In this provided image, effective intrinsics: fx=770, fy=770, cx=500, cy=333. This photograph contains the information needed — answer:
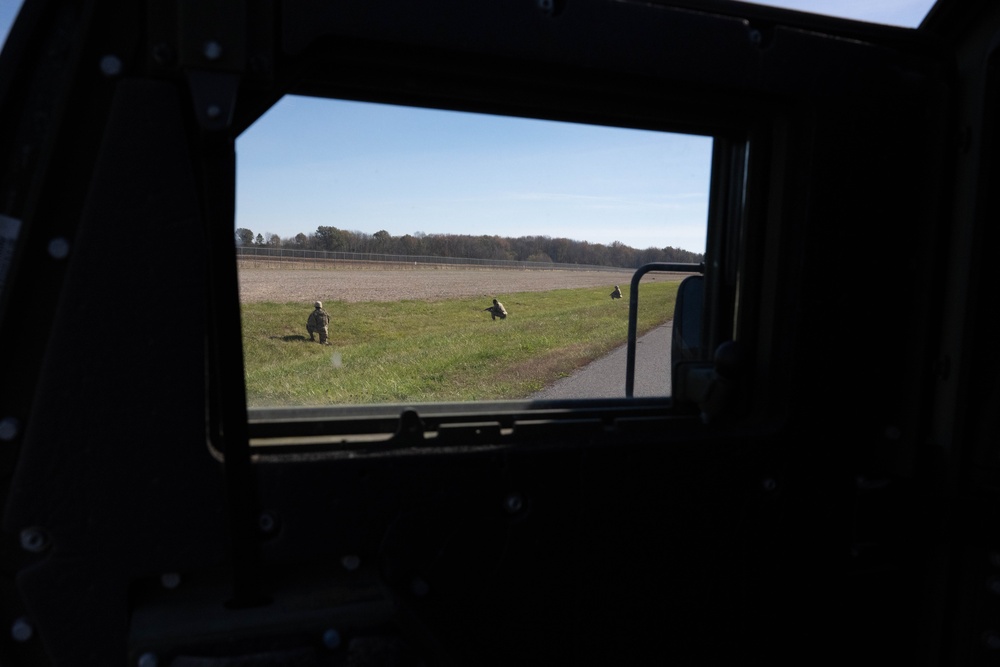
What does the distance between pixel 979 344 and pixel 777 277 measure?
1.55ft

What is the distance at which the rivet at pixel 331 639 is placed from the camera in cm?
131

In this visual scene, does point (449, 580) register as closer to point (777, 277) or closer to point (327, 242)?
point (327, 242)

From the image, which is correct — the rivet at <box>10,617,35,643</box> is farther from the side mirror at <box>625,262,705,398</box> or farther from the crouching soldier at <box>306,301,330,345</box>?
the side mirror at <box>625,262,705,398</box>

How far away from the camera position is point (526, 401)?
1.67 m

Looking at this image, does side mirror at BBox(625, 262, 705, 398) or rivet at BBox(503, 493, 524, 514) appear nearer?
rivet at BBox(503, 493, 524, 514)

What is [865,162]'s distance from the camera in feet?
5.26

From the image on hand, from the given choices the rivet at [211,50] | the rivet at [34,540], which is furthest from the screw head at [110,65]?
the rivet at [34,540]

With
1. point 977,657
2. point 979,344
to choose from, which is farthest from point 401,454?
point 977,657

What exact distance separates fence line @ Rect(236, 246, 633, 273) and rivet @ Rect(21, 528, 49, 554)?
1.79ft

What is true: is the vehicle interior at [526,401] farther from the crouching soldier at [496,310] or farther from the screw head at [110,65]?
the crouching soldier at [496,310]

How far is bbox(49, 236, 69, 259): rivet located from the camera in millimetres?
1179

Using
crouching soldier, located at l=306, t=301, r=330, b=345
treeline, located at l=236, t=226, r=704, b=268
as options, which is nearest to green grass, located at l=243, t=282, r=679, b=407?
crouching soldier, located at l=306, t=301, r=330, b=345

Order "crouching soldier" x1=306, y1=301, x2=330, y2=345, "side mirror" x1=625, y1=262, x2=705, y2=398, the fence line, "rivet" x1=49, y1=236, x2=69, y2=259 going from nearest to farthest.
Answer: "rivet" x1=49, y1=236, x2=69, y2=259
the fence line
"crouching soldier" x1=306, y1=301, x2=330, y2=345
"side mirror" x1=625, y1=262, x2=705, y2=398

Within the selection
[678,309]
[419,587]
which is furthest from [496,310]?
[678,309]
